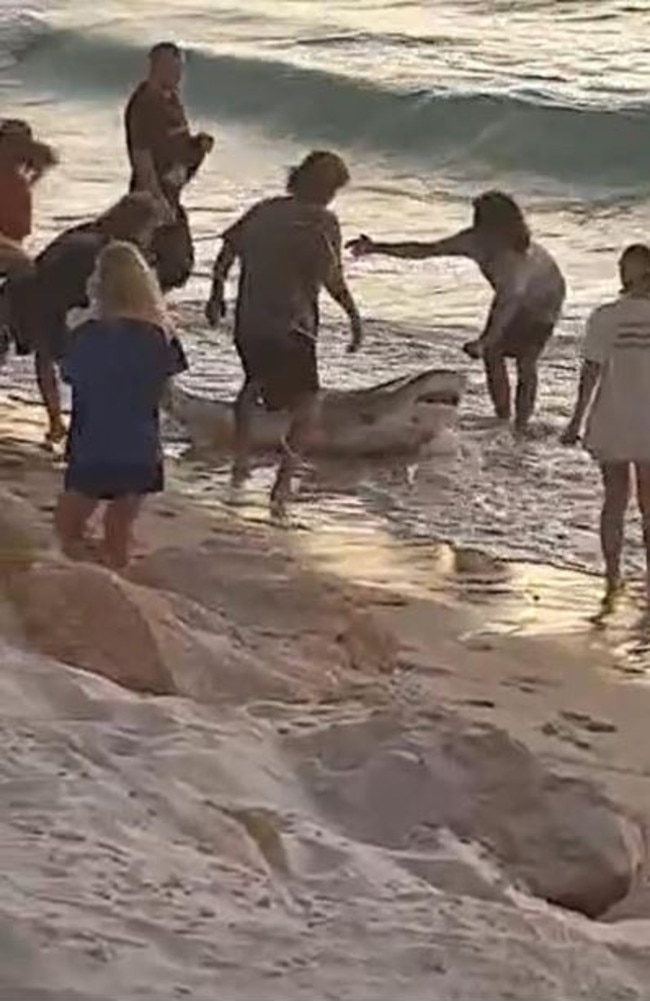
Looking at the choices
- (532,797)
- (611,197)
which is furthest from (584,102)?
(532,797)

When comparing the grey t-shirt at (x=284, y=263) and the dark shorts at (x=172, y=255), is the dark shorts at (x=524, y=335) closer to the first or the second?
the dark shorts at (x=172, y=255)

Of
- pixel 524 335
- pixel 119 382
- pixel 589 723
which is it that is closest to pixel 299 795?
pixel 589 723

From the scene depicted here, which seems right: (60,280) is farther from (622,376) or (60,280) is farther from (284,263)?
(622,376)

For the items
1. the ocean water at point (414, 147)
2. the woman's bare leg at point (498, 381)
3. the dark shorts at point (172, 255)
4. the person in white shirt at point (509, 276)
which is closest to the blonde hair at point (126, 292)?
the ocean water at point (414, 147)

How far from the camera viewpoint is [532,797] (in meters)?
5.72

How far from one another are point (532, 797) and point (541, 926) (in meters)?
0.93

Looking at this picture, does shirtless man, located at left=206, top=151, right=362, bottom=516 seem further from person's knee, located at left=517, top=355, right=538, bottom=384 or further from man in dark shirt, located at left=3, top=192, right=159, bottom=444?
person's knee, located at left=517, top=355, right=538, bottom=384

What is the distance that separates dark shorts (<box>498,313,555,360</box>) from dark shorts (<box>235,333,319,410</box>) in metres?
1.59

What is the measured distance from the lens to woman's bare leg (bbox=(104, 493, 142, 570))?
823 cm

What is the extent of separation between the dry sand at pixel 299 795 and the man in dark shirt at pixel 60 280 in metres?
1.41

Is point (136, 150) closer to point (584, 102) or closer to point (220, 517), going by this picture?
point (220, 517)

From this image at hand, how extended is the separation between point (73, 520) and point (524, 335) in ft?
12.1

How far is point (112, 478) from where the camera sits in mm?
8016

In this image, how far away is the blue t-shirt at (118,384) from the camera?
7.79 meters
